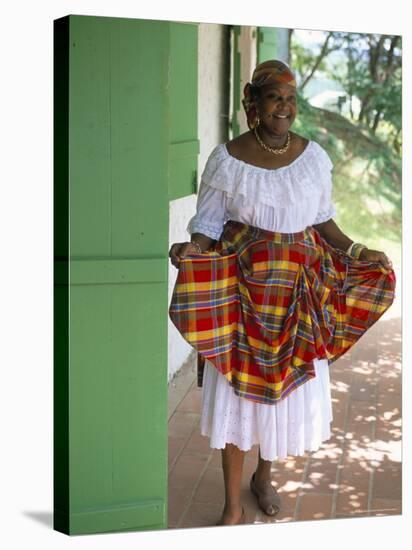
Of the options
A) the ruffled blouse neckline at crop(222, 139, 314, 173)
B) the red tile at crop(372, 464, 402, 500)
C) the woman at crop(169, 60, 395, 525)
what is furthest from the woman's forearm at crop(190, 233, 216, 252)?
the red tile at crop(372, 464, 402, 500)

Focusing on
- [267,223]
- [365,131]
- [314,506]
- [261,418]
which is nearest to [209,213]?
[267,223]

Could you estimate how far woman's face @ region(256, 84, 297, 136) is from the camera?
3955mm

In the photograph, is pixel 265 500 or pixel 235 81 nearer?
pixel 265 500

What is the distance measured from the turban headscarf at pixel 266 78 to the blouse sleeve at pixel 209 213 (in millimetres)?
276

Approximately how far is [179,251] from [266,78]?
68 centimetres

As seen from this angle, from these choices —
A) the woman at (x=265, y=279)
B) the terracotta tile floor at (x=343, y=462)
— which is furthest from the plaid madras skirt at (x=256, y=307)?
the terracotta tile floor at (x=343, y=462)

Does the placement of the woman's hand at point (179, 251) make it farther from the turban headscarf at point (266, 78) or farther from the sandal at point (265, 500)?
the sandal at point (265, 500)

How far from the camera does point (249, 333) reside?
4055 mm

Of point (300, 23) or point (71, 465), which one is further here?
point (300, 23)

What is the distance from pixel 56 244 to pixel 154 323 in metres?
0.45

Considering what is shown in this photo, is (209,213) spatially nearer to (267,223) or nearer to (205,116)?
(267,223)

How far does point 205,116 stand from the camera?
170 inches

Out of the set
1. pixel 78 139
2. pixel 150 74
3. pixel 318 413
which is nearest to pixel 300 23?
pixel 150 74

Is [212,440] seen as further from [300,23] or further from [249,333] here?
[300,23]
